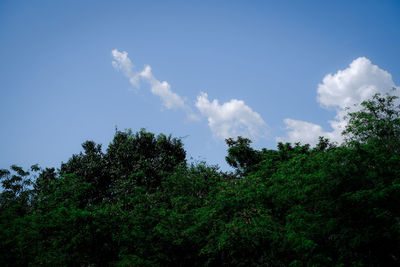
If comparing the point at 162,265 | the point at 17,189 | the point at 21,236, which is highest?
the point at 17,189

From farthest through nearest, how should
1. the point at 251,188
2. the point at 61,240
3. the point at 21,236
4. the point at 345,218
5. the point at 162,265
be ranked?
A: the point at 251,188, the point at 162,265, the point at 61,240, the point at 21,236, the point at 345,218

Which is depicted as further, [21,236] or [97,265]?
[97,265]

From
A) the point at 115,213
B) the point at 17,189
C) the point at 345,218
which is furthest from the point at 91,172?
the point at 345,218

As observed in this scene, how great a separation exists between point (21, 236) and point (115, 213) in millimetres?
3638

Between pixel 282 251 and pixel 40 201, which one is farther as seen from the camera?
pixel 40 201

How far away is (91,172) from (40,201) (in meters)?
16.3

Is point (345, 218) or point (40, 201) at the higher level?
point (40, 201)

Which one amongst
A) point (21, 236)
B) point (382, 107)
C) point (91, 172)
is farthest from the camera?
point (91, 172)

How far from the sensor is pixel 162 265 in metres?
10.4

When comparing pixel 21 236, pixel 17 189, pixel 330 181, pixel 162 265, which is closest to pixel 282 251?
pixel 330 181

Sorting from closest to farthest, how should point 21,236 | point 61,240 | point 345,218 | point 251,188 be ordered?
point 345,218
point 21,236
point 61,240
point 251,188

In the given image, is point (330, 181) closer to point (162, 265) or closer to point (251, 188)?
point (251, 188)

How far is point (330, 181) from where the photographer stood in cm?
895

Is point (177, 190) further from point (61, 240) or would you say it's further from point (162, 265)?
point (61, 240)
